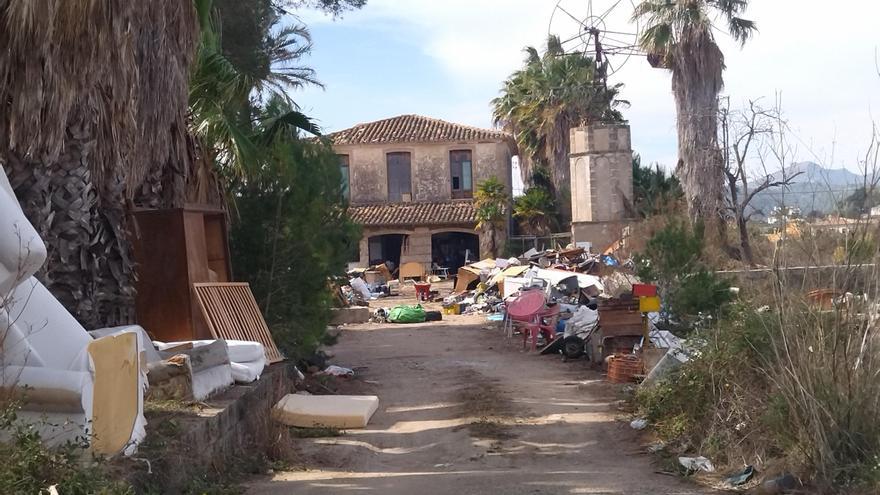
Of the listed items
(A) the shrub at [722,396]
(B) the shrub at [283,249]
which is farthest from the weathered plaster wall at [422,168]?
(A) the shrub at [722,396]

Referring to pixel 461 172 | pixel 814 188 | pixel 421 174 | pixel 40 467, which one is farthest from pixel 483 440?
pixel 461 172

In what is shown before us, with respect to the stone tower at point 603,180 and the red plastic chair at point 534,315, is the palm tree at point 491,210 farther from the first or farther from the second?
the red plastic chair at point 534,315

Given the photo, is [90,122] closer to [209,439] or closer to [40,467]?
[209,439]

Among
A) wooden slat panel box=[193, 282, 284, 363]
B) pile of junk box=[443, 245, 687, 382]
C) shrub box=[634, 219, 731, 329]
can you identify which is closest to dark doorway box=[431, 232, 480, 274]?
pile of junk box=[443, 245, 687, 382]

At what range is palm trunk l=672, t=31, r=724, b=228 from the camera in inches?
1172

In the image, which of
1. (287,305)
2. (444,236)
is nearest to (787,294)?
(287,305)

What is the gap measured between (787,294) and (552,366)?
8977 millimetres

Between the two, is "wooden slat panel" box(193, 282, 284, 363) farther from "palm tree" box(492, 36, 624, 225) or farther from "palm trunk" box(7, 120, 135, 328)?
"palm tree" box(492, 36, 624, 225)

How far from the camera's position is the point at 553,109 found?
43.7m

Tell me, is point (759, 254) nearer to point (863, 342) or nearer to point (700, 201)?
point (863, 342)

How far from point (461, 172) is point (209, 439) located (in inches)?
1562

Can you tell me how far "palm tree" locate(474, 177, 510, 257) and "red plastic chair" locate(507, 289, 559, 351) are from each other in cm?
2215

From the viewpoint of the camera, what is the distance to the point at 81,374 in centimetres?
605

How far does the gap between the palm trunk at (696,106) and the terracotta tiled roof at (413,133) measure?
1671 cm
